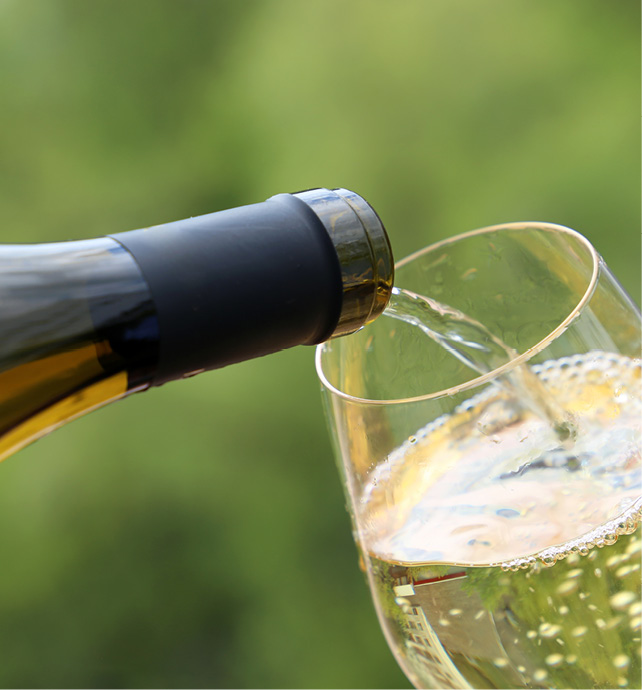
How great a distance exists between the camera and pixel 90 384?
0.35 meters

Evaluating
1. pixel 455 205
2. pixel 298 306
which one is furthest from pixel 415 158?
pixel 298 306

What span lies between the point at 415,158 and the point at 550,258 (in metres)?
0.88

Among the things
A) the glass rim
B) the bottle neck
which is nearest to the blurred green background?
the glass rim

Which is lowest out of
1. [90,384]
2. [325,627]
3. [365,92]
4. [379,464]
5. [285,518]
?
[325,627]

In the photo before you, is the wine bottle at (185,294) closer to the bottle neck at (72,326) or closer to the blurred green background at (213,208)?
the bottle neck at (72,326)

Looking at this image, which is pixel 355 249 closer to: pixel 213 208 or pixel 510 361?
pixel 510 361

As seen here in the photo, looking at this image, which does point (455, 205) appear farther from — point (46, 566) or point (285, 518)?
point (46, 566)

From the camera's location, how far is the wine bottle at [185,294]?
32 centimetres

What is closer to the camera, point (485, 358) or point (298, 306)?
point (298, 306)

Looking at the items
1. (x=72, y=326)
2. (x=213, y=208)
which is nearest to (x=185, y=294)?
(x=72, y=326)

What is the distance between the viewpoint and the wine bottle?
32cm

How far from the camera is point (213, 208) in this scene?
139 cm

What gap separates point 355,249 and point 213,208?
108 cm

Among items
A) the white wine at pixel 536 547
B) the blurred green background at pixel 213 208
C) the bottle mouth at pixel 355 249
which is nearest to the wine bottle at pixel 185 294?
the bottle mouth at pixel 355 249
